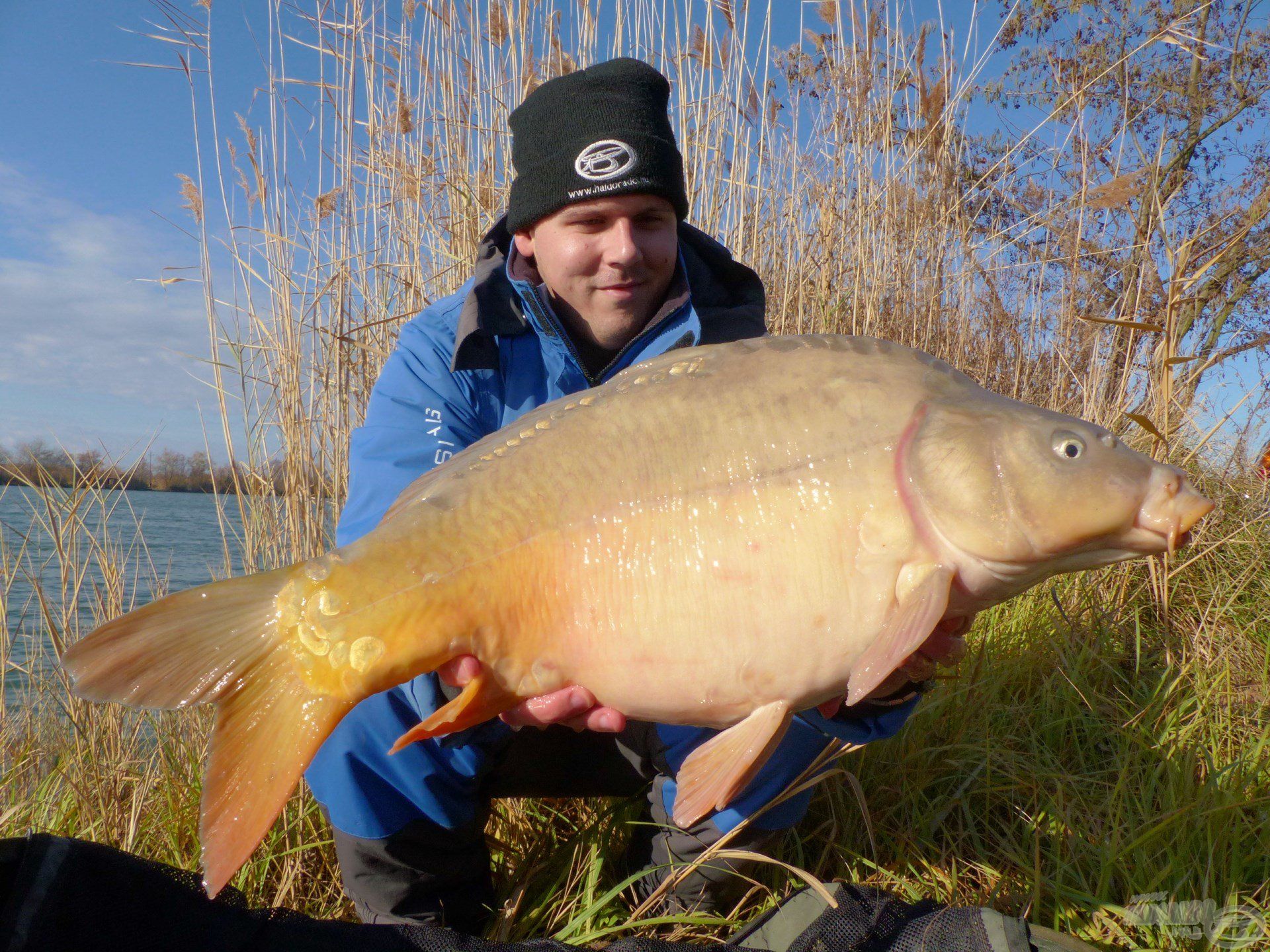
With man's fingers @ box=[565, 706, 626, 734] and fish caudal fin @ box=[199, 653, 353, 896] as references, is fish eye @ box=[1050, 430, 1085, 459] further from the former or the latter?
fish caudal fin @ box=[199, 653, 353, 896]

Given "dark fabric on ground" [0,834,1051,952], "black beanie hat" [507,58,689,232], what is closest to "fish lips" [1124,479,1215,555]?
"dark fabric on ground" [0,834,1051,952]

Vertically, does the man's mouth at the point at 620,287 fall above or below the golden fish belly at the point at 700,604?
above

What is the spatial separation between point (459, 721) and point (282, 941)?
449mm

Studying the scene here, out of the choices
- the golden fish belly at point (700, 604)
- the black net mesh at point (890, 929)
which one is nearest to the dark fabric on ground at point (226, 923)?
the black net mesh at point (890, 929)

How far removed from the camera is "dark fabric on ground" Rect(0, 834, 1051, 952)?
3.49 ft

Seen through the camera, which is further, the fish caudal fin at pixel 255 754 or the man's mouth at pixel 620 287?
the man's mouth at pixel 620 287

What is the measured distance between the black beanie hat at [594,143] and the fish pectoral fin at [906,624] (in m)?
1.20

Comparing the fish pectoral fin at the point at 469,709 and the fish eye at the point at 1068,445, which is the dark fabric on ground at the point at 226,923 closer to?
the fish pectoral fin at the point at 469,709

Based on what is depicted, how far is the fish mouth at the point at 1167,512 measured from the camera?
0.96m

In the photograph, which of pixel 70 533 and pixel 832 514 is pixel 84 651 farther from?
pixel 70 533

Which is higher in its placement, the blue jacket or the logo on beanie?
the logo on beanie

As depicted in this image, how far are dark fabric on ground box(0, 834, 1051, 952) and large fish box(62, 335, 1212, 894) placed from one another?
0.94 feet

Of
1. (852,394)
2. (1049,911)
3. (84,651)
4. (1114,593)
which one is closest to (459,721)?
(84,651)

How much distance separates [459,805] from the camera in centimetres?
161
